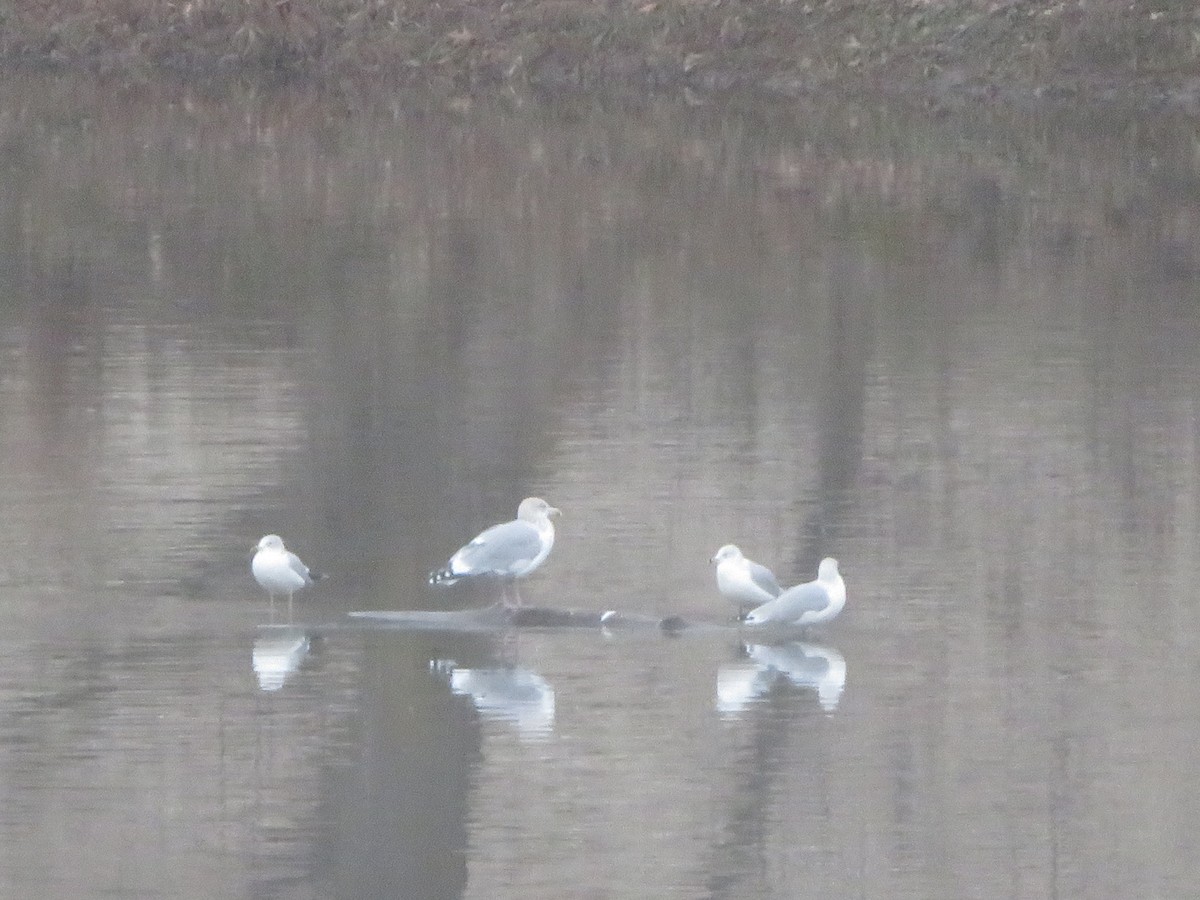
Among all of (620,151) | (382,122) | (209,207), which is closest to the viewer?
(209,207)

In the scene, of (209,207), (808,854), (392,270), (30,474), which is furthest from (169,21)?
(808,854)

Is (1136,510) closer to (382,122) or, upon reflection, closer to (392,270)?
(392,270)

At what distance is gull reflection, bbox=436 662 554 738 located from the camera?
8508mm

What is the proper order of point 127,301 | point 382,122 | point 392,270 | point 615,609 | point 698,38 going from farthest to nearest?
point 698,38, point 382,122, point 392,270, point 127,301, point 615,609

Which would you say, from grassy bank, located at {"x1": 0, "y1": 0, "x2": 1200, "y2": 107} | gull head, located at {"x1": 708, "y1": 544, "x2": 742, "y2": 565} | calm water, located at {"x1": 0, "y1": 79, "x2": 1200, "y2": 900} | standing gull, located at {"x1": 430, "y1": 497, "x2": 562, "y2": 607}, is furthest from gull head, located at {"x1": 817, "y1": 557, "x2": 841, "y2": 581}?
grassy bank, located at {"x1": 0, "y1": 0, "x2": 1200, "y2": 107}

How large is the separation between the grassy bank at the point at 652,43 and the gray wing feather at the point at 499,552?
23590 millimetres

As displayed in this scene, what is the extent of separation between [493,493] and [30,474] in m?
1.93

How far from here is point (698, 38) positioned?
1428 inches

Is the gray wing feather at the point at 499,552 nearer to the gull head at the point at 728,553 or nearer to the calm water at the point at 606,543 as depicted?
the calm water at the point at 606,543

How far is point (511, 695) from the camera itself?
8781mm

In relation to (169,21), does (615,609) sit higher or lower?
lower

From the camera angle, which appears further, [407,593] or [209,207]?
[209,207]

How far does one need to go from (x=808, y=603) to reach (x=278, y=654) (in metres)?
1.68

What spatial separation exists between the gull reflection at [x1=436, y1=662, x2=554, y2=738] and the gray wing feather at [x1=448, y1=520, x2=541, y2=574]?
0.57 m
